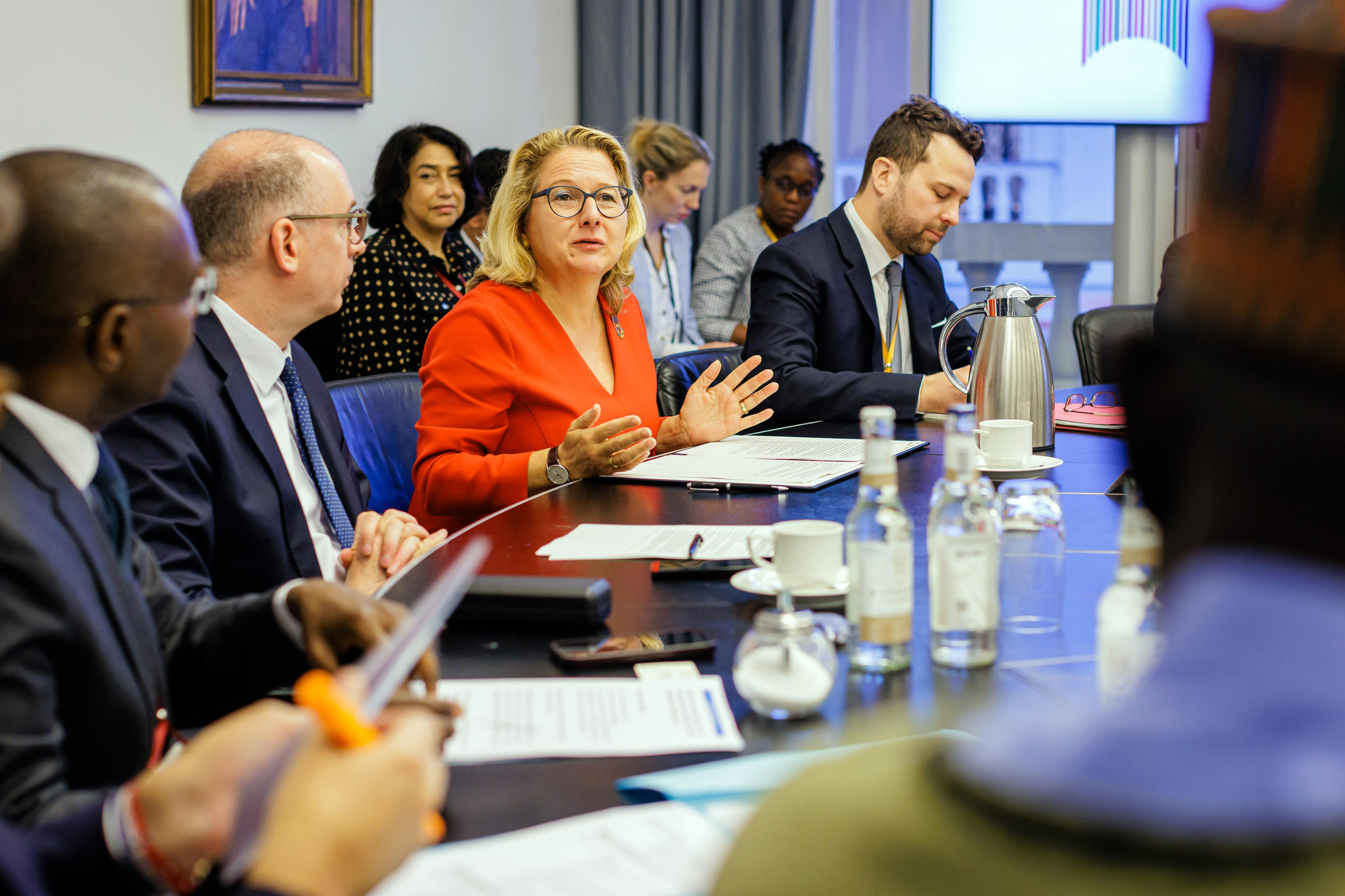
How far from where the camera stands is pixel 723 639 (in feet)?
3.96

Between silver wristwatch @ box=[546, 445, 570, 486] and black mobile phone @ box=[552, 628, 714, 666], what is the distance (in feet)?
2.80

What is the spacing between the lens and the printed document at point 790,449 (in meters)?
2.17

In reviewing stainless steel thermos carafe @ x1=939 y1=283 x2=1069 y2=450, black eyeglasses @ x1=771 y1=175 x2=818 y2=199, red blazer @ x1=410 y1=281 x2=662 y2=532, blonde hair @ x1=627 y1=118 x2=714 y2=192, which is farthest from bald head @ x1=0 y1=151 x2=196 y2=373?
black eyeglasses @ x1=771 y1=175 x2=818 y2=199

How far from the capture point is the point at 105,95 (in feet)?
10.4

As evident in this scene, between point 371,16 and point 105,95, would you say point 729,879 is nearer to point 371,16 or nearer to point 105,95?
point 105,95

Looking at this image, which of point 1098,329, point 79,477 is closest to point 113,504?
point 79,477

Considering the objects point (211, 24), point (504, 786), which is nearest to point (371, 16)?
point (211, 24)

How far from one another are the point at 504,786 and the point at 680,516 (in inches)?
34.0

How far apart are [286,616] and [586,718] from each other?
0.40 metres

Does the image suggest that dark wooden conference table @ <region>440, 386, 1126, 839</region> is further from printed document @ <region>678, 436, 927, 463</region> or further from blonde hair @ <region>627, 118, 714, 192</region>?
blonde hair @ <region>627, 118, 714, 192</region>

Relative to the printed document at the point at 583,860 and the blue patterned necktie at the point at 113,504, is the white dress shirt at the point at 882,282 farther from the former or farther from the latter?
the printed document at the point at 583,860

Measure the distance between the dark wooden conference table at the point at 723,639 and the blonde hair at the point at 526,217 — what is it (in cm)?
60

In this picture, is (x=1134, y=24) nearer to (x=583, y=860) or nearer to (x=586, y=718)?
(x=586, y=718)

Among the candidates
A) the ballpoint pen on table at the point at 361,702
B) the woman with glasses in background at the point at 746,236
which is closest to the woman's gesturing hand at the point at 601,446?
the ballpoint pen on table at the point at 361,702
